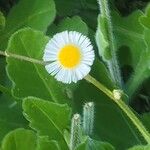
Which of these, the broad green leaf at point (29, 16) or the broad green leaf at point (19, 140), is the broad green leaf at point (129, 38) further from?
the broad green leaf at point (19, 140)

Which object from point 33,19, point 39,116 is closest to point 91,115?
point 39,116

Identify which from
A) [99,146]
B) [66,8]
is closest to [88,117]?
[99,146]

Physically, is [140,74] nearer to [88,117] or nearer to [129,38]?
[129,38]

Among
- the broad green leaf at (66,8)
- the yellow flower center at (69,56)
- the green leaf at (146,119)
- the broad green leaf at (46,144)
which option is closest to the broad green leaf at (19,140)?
the broad green leaf at (46,144)

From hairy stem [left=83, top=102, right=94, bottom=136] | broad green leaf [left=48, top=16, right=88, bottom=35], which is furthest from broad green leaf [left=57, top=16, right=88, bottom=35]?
hairy stem [left=83, top=102, right=94, bottom=136]

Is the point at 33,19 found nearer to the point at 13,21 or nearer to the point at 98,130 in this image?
the point at 13,21
